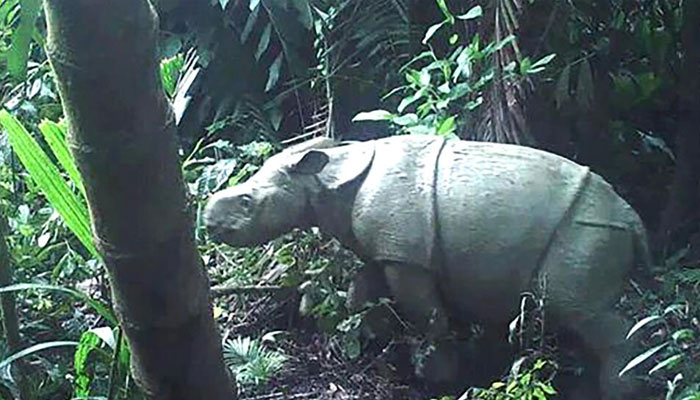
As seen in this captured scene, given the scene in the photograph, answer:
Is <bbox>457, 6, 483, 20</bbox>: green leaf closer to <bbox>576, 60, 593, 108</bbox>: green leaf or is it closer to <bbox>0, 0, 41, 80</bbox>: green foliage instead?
<bbox>576, 60, 593, 108</bbox>: green leaf

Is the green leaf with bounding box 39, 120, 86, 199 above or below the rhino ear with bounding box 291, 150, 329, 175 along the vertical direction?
above

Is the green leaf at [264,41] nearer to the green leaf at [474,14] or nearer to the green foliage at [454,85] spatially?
the green foliage at [454,85]

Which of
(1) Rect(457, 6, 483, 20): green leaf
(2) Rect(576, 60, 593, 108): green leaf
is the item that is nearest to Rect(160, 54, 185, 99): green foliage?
(1) Rect(457, 6, 483, 20): green leaf

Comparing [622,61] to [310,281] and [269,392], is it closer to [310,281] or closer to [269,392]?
[310,281]

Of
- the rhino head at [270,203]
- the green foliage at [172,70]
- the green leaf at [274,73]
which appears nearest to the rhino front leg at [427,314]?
the rhino head at [270,203]

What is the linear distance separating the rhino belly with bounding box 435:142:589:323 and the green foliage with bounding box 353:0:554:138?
1.21ft

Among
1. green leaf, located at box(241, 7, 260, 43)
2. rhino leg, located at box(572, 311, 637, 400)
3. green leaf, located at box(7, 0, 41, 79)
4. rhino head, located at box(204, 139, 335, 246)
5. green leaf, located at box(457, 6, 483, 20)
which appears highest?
green leaf, located at box(7, 0, 41, 79)

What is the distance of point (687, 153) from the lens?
2.55 meters

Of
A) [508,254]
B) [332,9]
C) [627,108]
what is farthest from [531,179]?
[332,9]

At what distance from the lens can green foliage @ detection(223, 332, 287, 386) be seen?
7.02ft

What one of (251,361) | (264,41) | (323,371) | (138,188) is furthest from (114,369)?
(264,41)

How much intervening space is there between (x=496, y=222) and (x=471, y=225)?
0.04 meters

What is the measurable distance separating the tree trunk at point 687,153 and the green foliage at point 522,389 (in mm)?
775

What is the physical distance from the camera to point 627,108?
269 cm
